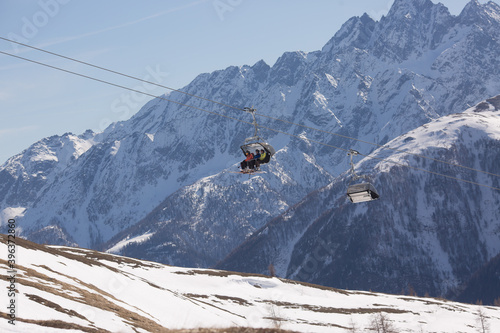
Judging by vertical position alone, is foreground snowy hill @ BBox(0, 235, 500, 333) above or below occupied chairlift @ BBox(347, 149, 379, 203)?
below

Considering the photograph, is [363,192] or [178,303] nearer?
[363,192]

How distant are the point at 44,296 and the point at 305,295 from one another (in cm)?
9003

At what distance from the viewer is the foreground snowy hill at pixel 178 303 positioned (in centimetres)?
5725

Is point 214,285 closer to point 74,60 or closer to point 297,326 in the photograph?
point 297,326

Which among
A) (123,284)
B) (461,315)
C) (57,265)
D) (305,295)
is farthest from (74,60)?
(461,315)

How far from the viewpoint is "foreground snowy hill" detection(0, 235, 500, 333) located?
57250mm

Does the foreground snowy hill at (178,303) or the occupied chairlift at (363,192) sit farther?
the foreground snowy hill at (178,303)

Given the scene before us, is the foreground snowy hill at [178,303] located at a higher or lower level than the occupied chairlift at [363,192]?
lower

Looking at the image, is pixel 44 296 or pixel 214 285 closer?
pixel 44 296

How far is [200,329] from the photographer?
3422 cm

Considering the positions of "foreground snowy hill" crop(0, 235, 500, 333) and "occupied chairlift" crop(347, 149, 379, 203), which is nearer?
"occupied chairlift" crop(347, 149, 379, 203)

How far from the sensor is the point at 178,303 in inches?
3664

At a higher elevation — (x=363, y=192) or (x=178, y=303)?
(x=363, y=192)

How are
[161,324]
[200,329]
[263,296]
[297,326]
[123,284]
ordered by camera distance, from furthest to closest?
[263,296] → [297,326] → [123,284] → [161,324] → [200,329]
